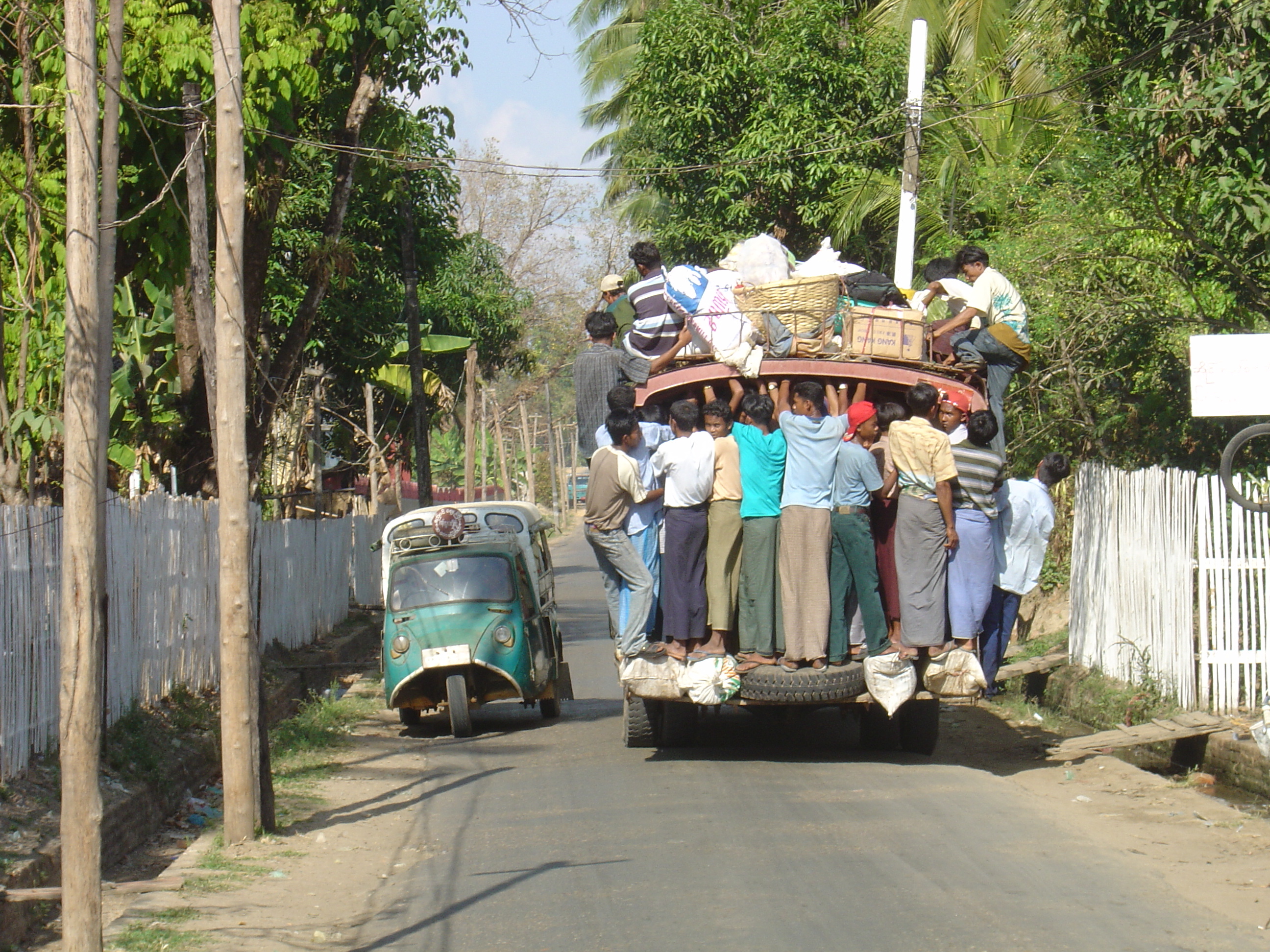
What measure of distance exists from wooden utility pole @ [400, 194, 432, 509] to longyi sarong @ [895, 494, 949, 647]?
14547 millimetres

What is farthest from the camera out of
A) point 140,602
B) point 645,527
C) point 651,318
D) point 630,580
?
point 140,602

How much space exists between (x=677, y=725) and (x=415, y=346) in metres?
15.6

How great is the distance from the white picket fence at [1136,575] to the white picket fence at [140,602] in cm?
719

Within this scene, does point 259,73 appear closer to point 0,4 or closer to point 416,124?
point 0,4

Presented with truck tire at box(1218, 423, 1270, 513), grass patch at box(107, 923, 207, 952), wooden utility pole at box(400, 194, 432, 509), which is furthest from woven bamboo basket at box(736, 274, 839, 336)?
wooden utility pole at box(400, 194, 432, 509)

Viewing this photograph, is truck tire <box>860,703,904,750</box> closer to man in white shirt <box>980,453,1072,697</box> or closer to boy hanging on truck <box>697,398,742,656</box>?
man in white shirt <box>980,453,1072,697</box>

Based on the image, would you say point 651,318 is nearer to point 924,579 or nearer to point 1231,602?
point 924,579

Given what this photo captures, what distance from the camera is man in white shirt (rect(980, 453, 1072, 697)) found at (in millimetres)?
9539

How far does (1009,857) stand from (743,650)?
2.70 meters

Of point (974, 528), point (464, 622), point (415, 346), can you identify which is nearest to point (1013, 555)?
point (974, 528)

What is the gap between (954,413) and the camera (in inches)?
374

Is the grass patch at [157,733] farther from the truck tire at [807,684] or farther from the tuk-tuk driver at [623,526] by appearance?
the truck tire at [807,684]

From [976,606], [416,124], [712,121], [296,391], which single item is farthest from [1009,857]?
[296,391]

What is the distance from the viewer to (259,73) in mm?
12977
